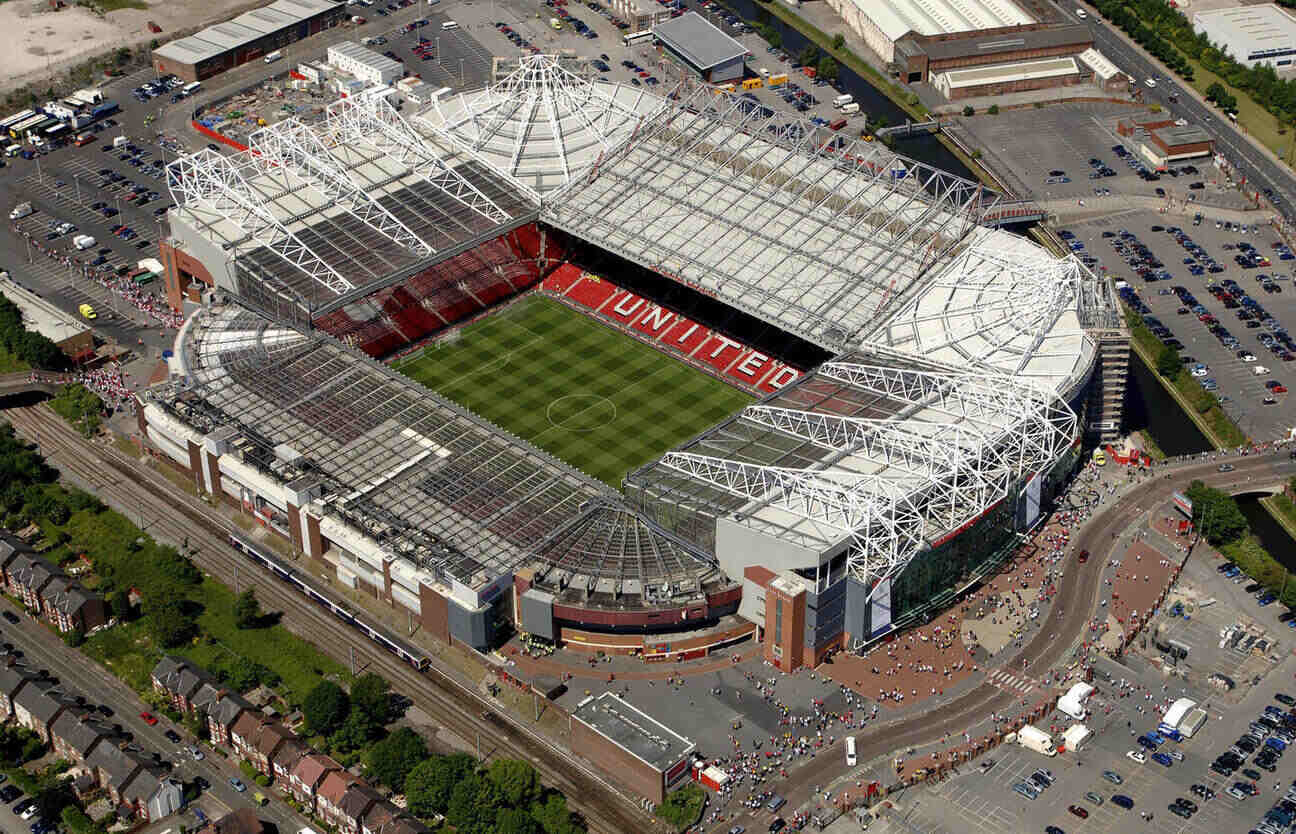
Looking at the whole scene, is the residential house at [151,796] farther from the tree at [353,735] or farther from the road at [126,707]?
the tree at [353,735]

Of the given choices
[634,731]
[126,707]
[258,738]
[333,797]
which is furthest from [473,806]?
[126,707]

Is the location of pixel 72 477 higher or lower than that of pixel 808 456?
lower

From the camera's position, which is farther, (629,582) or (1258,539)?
(1258,539)

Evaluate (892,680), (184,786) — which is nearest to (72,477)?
(184,786)

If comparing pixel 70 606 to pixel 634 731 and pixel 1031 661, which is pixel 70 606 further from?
pixel 1031 661

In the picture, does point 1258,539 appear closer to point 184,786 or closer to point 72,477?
point 184,786

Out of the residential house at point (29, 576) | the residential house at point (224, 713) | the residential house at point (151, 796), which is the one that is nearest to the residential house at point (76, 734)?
the residential house at point (151, 796)
